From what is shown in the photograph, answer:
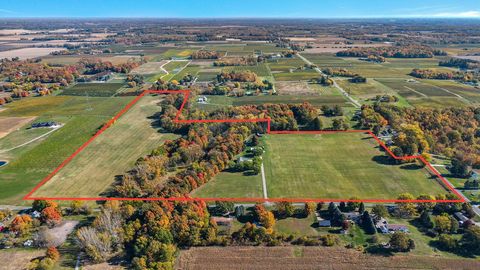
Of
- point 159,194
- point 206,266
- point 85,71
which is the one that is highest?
point 85,71

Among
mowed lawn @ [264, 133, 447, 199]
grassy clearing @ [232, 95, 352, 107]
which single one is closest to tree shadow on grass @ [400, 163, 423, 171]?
mowed lawn @ [264, 133, 447, 199]

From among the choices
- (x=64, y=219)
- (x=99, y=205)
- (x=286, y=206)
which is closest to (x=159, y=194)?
(x=99, y=205)

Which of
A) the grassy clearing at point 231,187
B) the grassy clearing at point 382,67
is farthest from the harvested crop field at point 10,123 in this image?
the grassy clearing at point 382,67

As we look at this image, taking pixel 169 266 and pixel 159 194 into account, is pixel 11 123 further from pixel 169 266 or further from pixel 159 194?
pixel 169 266

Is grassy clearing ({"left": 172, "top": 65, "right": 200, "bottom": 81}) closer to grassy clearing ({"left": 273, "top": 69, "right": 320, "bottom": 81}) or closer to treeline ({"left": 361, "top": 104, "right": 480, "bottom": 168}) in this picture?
grassy clearing ({"left": 273, "top": 69, "right": 320, "bottom": 81})

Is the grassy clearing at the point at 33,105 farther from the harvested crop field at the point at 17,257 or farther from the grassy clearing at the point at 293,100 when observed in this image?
the harvested crop field at the point at 17,257

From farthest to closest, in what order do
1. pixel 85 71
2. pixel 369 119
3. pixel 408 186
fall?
pixel 85 71 → pixel 369 119 → pixel 408 186

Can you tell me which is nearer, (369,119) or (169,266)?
(169,266)
